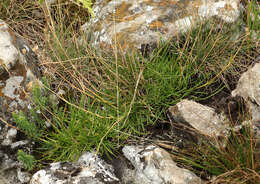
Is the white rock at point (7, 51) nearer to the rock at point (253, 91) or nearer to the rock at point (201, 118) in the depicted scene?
the rock at point (201, 118)

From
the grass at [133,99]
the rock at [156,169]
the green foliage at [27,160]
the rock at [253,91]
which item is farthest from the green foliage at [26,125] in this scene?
the rock at [253,91]

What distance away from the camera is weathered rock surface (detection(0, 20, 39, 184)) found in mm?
2305

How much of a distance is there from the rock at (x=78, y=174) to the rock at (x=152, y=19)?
130cm

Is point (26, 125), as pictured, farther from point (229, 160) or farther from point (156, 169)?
point (229, 160)

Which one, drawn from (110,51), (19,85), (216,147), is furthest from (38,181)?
(110,51)

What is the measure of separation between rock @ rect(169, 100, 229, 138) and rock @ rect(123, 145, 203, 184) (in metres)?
0.34

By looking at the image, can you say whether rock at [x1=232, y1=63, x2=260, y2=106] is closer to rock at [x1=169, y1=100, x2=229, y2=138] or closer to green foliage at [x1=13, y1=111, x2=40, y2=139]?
rock at [x1=169, y1=100, x2=229, y2=138]

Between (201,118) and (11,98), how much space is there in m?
1.65

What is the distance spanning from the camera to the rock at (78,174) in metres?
2.03

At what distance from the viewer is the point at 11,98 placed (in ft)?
7.94

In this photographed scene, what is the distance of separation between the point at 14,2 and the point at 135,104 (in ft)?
7.58

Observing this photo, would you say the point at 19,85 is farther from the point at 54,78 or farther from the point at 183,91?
the point at 183,91

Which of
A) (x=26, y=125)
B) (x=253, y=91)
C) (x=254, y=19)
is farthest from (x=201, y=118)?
(x=254, y=19)

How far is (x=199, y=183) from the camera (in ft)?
6.40
